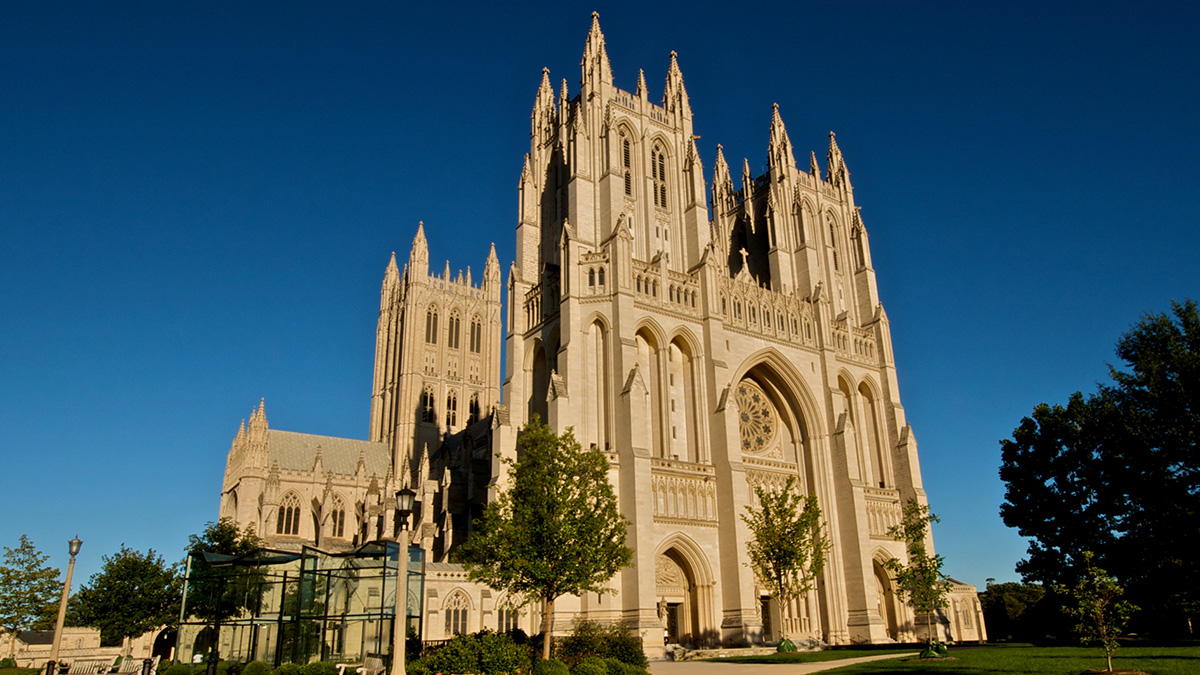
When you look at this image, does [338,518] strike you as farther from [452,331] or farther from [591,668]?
[591,668]

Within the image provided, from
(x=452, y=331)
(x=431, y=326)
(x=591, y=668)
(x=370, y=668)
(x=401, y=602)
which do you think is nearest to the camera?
(x=401, y=602)

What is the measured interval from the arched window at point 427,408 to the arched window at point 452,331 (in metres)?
6.49

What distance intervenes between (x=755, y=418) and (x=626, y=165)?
17043 mm

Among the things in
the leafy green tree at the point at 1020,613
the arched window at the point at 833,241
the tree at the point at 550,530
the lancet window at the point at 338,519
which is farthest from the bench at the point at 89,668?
the arched window at the point at 833,241

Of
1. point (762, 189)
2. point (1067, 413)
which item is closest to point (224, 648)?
point (1067, 413)

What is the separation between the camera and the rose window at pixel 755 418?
47500 mm

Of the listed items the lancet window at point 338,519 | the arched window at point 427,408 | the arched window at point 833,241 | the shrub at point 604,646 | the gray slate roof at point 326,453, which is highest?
the arched window at point 833,241

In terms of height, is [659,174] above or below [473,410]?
above

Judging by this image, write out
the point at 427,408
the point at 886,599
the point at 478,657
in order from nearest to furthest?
the point at 478,657 → the point at 886,599 → the point at 427,408

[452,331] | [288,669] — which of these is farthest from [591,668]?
[452,331]

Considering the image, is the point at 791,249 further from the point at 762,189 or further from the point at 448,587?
the point at 448,587

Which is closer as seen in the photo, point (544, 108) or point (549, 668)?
point (549, 668)

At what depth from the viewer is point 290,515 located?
64500 millimetres

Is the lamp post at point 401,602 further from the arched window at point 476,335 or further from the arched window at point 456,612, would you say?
the arched window at point 476,335
